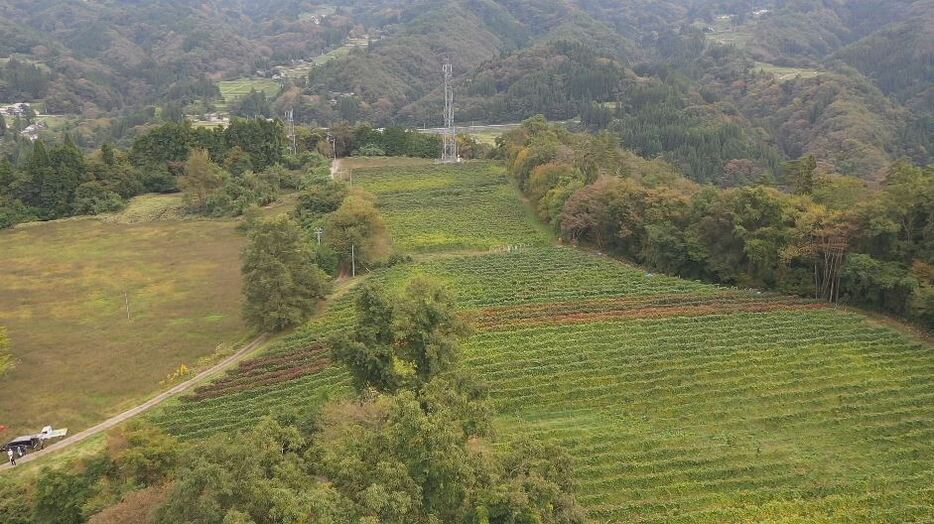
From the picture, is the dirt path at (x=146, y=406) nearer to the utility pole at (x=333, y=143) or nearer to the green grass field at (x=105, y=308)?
the green grass field at (x=105, y=308)

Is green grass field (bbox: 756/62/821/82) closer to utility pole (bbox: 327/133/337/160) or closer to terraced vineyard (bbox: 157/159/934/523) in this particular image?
utility pole (bbox: 327/133/337/160)

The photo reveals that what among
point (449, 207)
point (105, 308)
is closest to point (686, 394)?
point (105, 308)

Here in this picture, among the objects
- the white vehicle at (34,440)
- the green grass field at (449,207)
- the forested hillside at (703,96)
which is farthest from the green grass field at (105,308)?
the forested hillside at (703,96)

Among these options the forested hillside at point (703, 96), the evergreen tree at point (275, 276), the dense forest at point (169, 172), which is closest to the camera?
the evergreen tree at point (275, 276)

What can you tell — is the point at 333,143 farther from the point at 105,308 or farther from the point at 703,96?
the point at 703,96

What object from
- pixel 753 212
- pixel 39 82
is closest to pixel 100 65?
pixel 39 82
